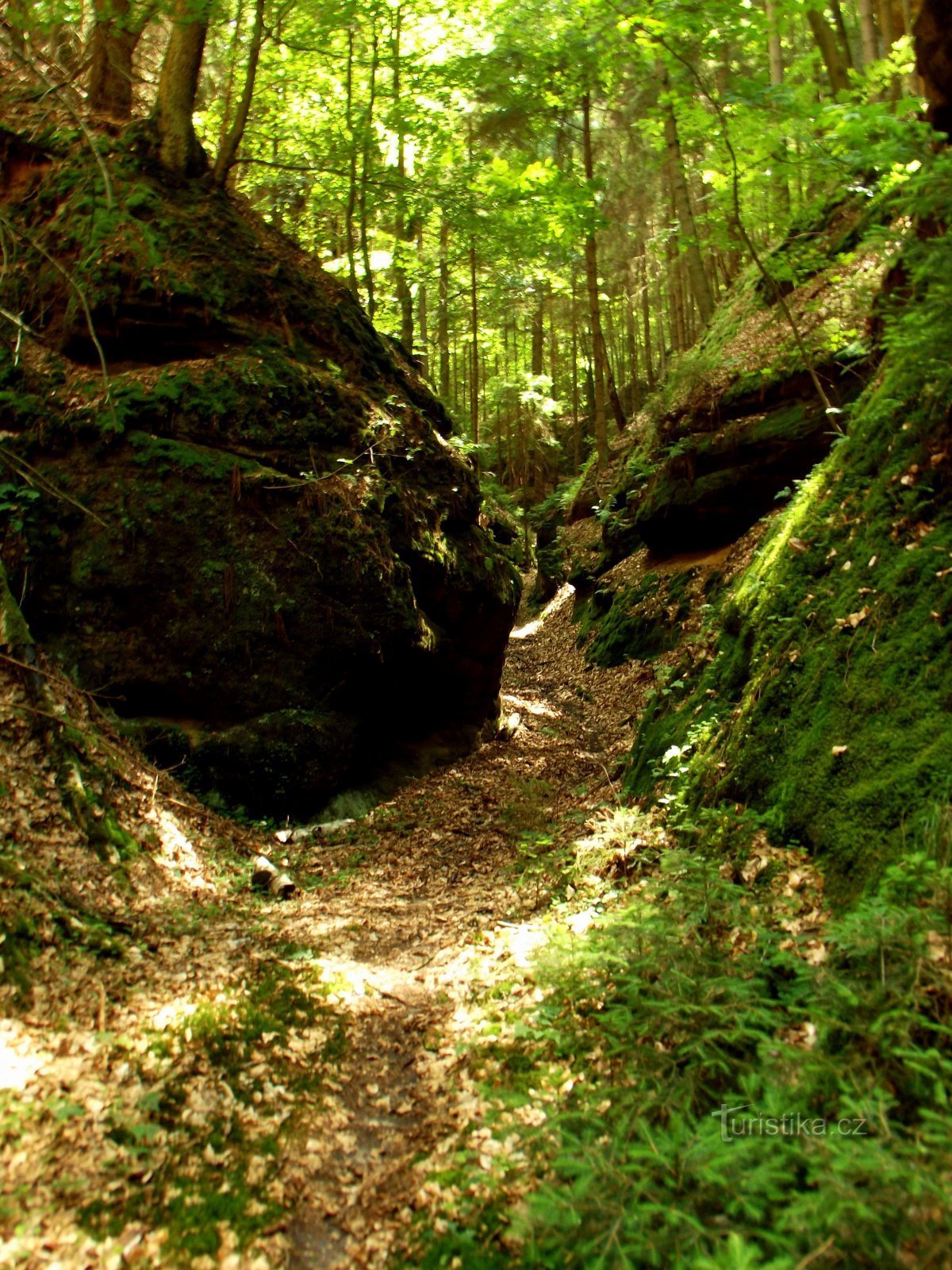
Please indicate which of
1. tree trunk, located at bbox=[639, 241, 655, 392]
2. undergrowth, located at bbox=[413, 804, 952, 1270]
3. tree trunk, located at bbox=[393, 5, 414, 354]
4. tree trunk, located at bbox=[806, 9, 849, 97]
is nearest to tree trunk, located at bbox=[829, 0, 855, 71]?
tree trunk, located at bbox=[806, 9, 849, 97]

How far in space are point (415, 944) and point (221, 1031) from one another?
1977 millimetres

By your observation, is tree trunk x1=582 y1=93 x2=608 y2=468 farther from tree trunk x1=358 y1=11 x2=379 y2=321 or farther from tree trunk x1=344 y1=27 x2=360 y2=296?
tree trunk x1=344 y1=27 x2=360 y2=296

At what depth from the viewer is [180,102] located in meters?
10.2

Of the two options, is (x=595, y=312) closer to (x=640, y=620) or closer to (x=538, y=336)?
(x=640, y=620)

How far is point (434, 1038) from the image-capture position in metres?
4.41

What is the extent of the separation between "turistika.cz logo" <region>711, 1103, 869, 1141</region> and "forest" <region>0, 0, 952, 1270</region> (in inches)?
0.7

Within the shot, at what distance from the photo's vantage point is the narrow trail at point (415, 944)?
3244 mm

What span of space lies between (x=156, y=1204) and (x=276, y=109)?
59.3 feet

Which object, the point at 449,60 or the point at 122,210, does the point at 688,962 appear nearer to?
the point at 122,210

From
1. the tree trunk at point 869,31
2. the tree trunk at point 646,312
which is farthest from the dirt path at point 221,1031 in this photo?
the tree trunk at point 646,312

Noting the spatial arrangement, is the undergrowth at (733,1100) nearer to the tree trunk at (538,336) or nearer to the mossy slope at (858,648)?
the mossy slope at (858,648)

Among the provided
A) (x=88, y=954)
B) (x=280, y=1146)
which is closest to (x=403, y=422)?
(x=88, y=954)

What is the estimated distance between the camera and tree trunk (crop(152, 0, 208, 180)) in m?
9.87

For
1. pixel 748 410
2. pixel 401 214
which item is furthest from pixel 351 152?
pixel 748 410
